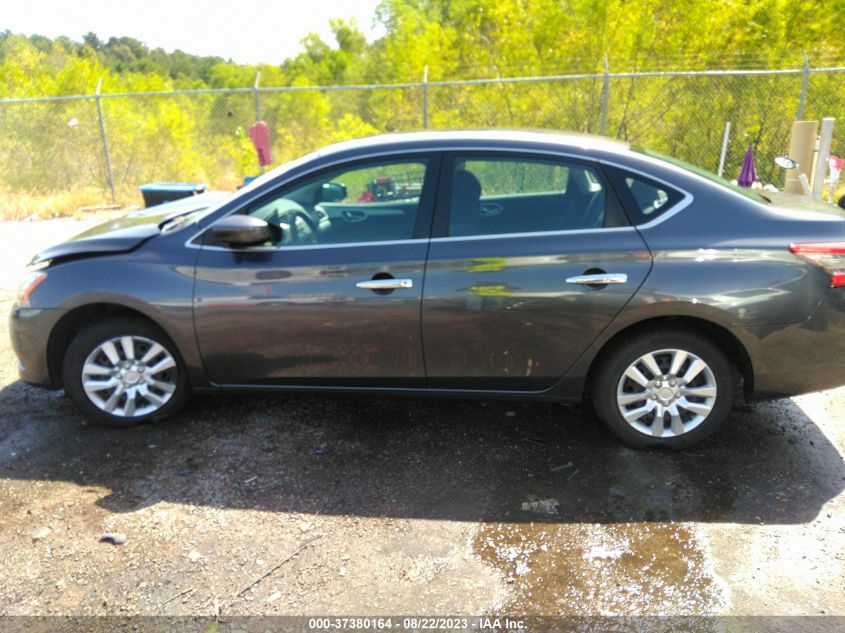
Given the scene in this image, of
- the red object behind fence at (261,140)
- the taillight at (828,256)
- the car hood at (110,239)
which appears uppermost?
the red object behind fence at (261,140)

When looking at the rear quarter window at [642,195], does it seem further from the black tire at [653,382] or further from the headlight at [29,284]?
the headlight at [29,284]

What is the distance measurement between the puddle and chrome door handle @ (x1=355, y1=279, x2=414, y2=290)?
4.31 ft

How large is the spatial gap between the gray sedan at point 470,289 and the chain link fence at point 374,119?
24.4 ft

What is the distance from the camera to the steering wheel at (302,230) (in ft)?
13.2

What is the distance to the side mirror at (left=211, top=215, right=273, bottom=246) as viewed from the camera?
390 centimetres

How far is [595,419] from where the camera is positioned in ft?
14.4

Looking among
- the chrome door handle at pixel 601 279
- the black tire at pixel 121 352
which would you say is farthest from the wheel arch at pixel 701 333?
the black tire at pixel 121 352

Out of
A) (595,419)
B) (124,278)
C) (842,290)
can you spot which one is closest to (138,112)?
(124,278)

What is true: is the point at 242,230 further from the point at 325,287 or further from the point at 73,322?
the point at 73,322

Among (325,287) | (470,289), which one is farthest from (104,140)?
(470,289)

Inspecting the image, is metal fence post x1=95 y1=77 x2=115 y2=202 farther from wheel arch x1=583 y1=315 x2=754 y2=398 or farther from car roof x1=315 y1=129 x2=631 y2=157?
wheel arch x1=583 y1=315 x2=754 y2=398

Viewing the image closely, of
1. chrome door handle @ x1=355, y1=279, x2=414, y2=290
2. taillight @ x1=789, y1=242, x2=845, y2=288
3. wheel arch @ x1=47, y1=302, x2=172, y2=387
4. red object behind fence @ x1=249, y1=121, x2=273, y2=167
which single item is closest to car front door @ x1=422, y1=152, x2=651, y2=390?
chrome door handle @ x1=355, y1=279, x2=414, y2=290

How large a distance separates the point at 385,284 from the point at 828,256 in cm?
226

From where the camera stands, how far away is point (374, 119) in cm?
1396
